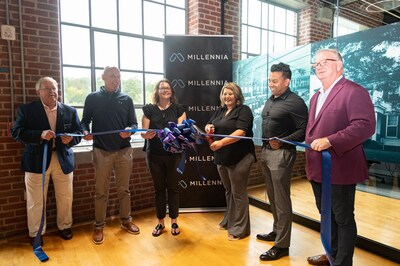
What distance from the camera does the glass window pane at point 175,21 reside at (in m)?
4.02

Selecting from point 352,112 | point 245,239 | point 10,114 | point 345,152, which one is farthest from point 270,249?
point 10,114

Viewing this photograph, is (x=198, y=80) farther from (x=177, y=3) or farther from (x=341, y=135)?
(x=341, y=135)

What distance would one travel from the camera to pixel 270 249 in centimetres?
254

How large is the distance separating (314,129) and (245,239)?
4.85ft

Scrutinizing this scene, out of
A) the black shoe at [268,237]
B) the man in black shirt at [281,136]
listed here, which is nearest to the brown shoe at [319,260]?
the man in black shirt at [281,136]

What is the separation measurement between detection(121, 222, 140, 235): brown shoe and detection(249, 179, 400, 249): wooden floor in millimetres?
1975

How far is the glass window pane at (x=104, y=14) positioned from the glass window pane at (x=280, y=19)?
8.72 ft

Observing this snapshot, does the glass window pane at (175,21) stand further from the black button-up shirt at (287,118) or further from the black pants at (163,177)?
the black button-up shirt at (287,118)

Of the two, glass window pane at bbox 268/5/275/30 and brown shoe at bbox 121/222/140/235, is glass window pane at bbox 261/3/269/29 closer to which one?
glass window pane at bbox 268/5/275/30

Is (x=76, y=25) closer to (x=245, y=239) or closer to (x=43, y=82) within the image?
(x=43, y=82)

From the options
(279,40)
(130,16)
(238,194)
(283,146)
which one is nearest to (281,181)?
(283,146)

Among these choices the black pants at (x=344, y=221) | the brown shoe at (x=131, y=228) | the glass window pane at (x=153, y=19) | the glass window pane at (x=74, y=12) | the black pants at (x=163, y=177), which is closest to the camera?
the black pants at (x=344, y=221)

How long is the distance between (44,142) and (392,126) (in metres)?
3.13

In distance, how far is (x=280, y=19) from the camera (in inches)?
186
